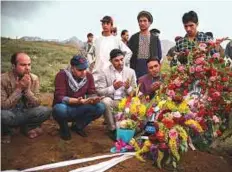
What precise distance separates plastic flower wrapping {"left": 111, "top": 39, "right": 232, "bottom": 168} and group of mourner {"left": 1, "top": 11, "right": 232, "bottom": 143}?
45 centimetres

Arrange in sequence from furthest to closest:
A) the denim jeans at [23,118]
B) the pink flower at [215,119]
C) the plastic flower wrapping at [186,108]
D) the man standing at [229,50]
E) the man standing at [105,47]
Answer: the man standing at [229,50] → the man standing at [105,47] → the denim jeans at [23,118] → the pink flower at [215,119] → the plastic flower wrapping at [186,108]

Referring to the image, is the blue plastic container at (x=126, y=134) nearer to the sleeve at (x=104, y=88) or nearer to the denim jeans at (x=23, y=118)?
the sleeve at (x=104, y=88)

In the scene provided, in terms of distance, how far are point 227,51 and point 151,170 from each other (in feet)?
10.6

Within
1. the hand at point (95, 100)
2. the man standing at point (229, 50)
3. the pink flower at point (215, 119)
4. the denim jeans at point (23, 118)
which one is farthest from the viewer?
the man standing at point (229, 50)

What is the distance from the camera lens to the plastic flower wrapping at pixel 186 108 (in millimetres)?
3955

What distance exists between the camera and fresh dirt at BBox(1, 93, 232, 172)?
4.03 meters

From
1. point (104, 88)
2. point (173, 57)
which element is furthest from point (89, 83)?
point (173, 57)

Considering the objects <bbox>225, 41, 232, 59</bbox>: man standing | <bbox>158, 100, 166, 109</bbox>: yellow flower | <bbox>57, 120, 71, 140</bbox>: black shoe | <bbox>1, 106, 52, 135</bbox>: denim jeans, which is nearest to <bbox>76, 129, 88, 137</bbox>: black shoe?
<bbox>57, 120, 71, 140</bbox>: black shoe

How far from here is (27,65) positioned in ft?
15.5

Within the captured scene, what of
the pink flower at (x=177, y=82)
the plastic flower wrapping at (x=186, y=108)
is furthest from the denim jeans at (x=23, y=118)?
the pink flower at (x=177, y=82)

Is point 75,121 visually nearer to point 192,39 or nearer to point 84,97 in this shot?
point 84,97

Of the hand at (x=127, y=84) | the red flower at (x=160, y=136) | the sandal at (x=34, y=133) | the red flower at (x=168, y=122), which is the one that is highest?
the hand at (x=127, y=84)

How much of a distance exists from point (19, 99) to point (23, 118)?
252mm

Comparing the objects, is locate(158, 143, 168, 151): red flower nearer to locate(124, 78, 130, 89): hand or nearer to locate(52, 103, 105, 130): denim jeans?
locate(52, 103, 105, 130): denim jeans
